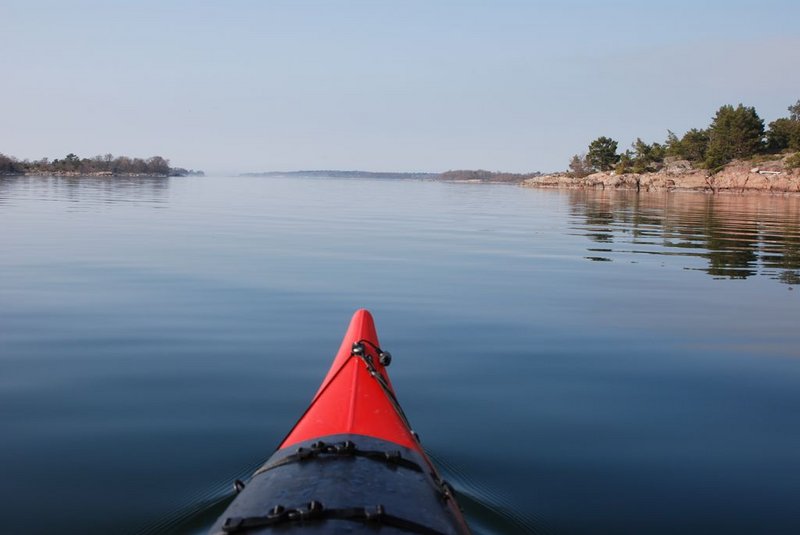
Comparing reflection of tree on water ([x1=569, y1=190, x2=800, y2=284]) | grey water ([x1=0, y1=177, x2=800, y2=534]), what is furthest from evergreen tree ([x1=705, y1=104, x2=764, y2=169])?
grey water ([x1=0, y1=177, x2=800, y2=534])

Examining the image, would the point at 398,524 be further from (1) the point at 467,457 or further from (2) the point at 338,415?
(1) the point at 467,457

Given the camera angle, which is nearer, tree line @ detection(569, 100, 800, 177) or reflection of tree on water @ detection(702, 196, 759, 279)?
reflection of tree on water @ detection(702, 196, 759, 279)

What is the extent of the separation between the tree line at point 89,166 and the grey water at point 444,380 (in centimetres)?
12872

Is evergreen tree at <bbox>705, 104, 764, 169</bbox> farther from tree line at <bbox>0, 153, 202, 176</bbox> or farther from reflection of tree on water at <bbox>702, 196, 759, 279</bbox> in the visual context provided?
tree line at <bbox>0, 153, 202, 176</bbox>

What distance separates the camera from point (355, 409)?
4285mm

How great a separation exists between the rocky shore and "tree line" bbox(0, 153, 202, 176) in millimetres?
105627

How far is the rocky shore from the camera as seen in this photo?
8219 cm

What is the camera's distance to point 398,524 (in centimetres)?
310

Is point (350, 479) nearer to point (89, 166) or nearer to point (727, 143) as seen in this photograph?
point (727, 143)

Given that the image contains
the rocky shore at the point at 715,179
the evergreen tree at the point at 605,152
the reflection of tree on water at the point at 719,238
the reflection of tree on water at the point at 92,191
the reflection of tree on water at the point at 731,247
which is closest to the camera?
the reflection of tree on water at the point at 731,247

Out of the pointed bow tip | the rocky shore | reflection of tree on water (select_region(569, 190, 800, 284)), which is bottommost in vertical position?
the pointed bow tip

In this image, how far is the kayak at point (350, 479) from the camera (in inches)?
120

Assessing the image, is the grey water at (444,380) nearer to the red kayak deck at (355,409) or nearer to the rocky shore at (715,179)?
the red kayak deck at (355,409)

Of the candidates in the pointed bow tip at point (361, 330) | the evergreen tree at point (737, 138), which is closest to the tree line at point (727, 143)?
the evergreen tree at point (737, 138)
